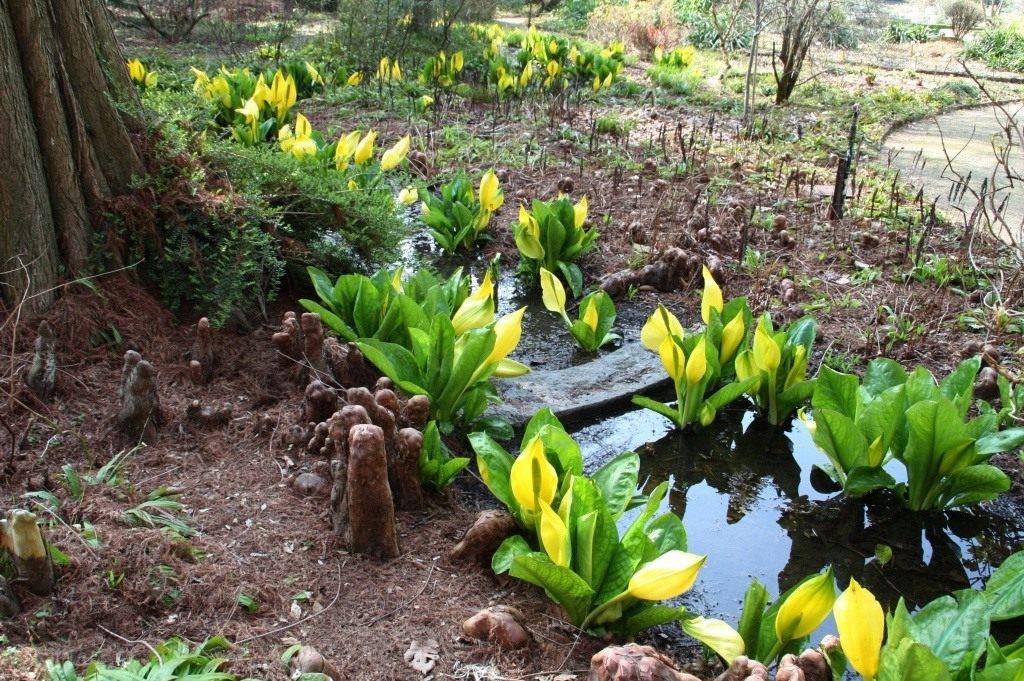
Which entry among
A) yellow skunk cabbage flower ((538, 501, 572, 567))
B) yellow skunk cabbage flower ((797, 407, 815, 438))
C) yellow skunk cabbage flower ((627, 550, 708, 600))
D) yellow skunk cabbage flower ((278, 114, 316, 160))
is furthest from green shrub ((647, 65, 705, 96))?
yellow skunk cabbage flower ((627, 550, 708, 600))

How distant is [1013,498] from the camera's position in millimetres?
3297

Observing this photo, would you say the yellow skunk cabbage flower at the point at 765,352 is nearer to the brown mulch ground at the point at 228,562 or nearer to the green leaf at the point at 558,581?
the brown mulch ground at the point at 228,562

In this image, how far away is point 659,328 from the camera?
3.80m

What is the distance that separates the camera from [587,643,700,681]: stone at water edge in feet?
6.59

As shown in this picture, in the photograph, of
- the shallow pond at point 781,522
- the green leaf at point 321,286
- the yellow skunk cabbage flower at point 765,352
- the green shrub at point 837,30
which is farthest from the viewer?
the green shrub at point 837,30

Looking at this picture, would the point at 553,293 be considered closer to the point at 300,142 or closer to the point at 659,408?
the point at 659,408

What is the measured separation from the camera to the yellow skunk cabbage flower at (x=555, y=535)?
2424mm

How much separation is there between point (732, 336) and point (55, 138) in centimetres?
281

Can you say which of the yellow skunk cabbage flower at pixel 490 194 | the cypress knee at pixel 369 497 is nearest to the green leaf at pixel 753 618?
the cypress knee at pixel 369 497

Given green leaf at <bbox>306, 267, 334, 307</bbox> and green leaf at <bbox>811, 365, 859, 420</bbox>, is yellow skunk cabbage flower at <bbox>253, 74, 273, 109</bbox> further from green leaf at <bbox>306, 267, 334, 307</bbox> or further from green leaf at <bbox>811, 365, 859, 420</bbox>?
green leaf at <bbox>811, 365, 859, 420</bbox>

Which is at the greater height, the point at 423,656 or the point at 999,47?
the point at 999,47

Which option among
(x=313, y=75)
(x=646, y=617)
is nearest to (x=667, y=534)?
(x=646, y=617)

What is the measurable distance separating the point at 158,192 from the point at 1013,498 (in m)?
3.59

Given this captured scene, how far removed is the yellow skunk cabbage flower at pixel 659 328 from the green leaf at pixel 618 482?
2.87 feet
